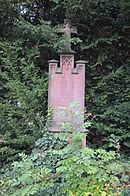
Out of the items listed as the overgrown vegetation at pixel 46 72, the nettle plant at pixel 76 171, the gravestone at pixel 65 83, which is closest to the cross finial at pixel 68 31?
the gravestone at pixel 65 83

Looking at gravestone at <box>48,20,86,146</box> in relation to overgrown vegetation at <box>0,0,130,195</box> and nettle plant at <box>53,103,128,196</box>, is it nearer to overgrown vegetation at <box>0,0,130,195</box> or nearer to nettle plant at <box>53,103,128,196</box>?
overgrown vegetation at <box>0,0,130,195</box>

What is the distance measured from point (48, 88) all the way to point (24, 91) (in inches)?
17.5

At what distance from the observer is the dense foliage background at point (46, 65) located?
3373 millimetres

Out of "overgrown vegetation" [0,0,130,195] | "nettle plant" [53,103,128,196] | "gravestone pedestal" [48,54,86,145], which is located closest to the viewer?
"nettle plant" [53,103,128,196]

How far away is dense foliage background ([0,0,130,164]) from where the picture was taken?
3.37 metres

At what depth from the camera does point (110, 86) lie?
13.6 ft

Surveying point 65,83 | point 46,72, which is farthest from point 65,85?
point 46,72

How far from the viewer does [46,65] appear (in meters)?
4.19

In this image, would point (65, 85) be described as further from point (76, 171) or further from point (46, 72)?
→ point (76, 171)

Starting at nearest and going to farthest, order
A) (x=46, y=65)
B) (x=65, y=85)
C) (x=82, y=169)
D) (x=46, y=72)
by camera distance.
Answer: (x=82, y=169), (x=65, y=85), (x=46, y=72), (x=46, y=65)

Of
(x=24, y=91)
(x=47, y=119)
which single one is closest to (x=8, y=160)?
(x=47, y=119)

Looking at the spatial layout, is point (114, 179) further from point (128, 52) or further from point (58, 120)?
point (128, 52)

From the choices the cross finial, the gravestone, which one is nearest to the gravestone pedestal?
the gravestone

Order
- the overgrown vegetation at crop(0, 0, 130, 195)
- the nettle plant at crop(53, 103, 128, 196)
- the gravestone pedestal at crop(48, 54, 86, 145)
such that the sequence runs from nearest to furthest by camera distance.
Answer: the nettle plant at crop(53, 103, 128, 196)
the overgrown vegetation at crop(0, 0, 130, 195)
the gravestone pedestal at crop(48, 54, 86, 145)
